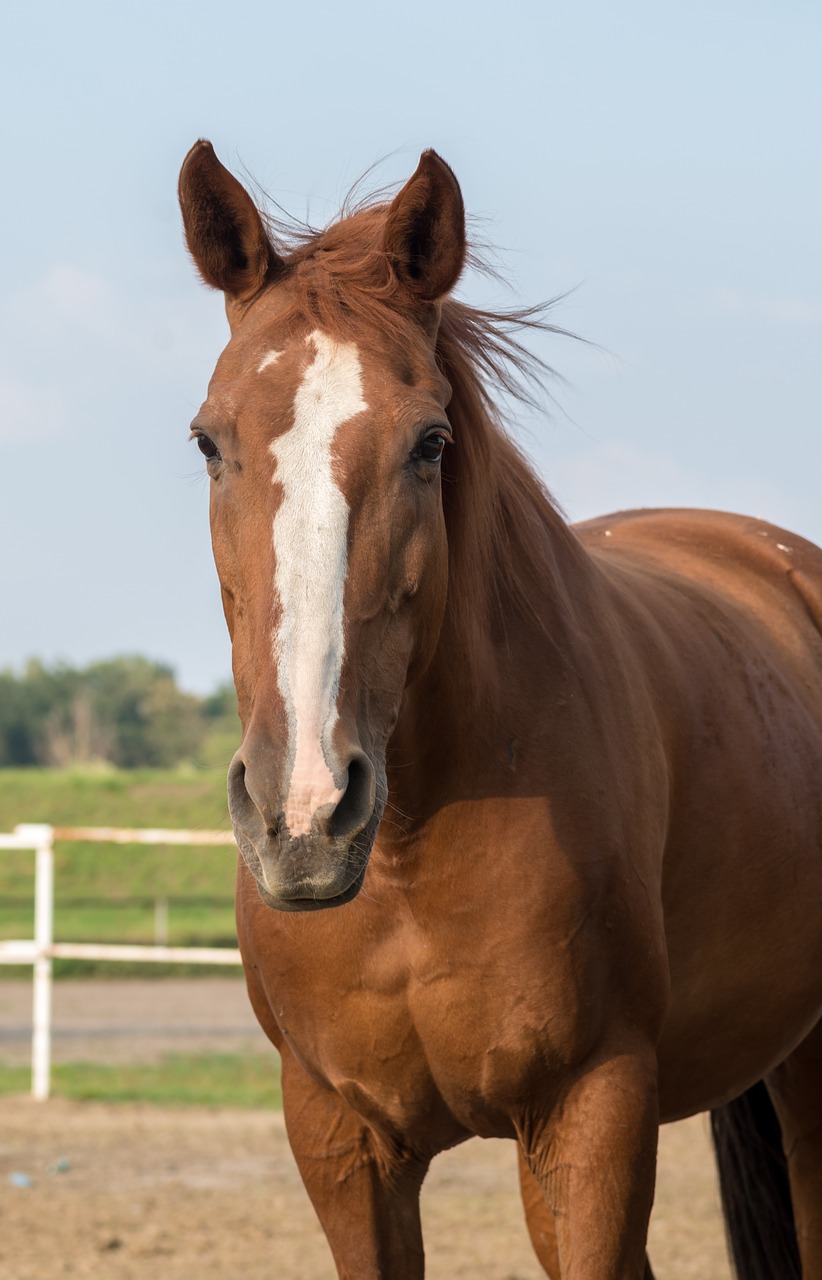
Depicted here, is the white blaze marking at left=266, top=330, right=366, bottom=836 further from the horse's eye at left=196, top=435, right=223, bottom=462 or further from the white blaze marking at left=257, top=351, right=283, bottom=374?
the horse's eye at left=196, top=435, right=223, bottom=462

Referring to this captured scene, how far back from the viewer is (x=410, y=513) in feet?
7.30

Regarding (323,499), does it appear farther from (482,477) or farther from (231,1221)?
(231,1221)

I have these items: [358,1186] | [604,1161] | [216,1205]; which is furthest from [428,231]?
[216,1205]

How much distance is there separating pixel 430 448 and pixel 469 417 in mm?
338

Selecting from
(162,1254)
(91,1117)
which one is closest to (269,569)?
(162,1254)

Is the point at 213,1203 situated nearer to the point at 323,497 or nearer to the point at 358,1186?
the point at 358,1186

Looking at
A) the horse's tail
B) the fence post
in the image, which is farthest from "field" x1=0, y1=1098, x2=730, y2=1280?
the horse's tail

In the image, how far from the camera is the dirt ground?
561cm

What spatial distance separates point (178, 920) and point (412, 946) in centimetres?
1864

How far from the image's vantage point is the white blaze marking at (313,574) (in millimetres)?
1977

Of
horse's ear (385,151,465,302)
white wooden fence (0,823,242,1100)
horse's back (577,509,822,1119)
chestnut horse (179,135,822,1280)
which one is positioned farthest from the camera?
white wooden fence (0,823,242,1100)

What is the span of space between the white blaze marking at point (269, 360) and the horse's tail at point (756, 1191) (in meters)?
2.71

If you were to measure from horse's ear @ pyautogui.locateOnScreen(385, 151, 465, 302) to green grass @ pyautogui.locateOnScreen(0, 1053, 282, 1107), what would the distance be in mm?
7599

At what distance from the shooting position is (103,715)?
197ft
